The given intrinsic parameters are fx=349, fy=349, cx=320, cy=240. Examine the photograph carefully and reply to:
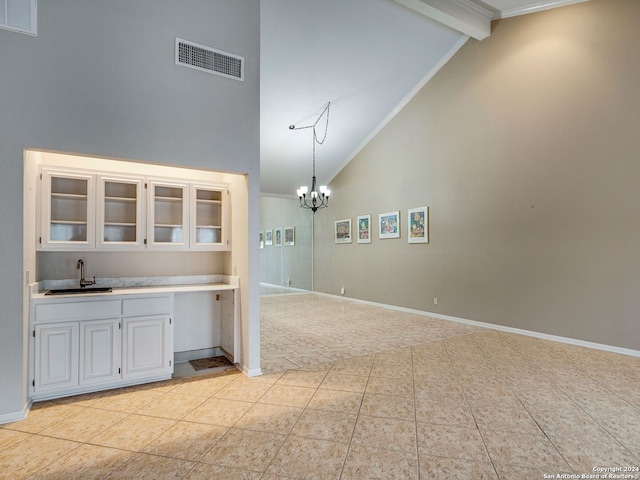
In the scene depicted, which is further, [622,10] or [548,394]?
[622,10]

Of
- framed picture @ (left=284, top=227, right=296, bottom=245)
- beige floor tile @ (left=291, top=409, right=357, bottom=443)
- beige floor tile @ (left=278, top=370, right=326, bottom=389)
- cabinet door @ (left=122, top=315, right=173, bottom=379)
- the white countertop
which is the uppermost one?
framed picture @ (left=284, top=227, right=296, bottom=245)

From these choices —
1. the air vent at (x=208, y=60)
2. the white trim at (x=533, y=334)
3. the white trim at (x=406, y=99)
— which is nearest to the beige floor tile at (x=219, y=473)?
the air vent at (x=208, y=60)

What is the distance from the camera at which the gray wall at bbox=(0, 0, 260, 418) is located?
8.66 ft

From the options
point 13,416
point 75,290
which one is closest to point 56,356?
point 13,416

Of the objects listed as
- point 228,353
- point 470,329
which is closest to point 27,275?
point 228,353

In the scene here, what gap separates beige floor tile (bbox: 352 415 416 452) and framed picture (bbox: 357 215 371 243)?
5.68m

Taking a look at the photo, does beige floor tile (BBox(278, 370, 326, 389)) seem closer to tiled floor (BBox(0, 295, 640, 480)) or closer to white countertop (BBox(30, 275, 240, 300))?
tiled floor (BBox(0, 295, 640, 480))

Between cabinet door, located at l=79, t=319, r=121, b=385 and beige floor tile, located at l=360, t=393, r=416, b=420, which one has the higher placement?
A: cabinet door, located at l=79, t=319, r=121, b=385

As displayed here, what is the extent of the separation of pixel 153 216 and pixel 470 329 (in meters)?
4.87

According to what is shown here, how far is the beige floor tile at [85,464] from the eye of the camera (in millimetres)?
1993

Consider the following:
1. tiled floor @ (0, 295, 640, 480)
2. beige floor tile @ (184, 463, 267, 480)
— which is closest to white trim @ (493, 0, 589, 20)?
tiled floor @ (0, 295, 640, 480)

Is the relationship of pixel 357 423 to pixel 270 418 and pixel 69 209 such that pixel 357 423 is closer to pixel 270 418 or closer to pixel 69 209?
pixel 270 418

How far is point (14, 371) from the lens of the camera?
2.63 m

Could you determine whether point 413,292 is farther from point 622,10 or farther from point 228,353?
point 622,10
